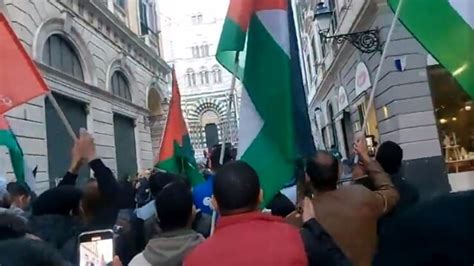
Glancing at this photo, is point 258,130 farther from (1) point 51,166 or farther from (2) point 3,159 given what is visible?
(1) point 51,166

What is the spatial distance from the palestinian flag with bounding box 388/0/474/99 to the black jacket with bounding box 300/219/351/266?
6.83 ft

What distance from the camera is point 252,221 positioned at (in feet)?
6.53

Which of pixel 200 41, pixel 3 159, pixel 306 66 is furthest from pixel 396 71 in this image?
pixel 200 41

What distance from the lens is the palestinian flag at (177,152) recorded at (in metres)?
7.39

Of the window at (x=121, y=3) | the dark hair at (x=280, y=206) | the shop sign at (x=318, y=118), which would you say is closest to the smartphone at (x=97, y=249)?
the dark hair at (x=280, y=206)

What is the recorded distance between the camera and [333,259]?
2084 millimetres

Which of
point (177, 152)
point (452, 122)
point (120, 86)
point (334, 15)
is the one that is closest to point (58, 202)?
point (177, 152)

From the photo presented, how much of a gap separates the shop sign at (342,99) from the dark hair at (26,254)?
14895 millimetres

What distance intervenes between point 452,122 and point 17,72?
8.78 m

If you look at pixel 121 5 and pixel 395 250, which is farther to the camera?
pixel 121 5

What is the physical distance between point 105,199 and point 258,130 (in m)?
1.20

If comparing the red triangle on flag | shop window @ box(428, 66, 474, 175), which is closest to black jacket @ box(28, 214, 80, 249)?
the red triangle on flag

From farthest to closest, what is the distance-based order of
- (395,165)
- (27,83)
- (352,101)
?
1. (352,101)
2. (27,83)
3. (395,165)

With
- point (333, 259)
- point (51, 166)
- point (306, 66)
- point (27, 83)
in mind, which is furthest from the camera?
point (306, 66)
